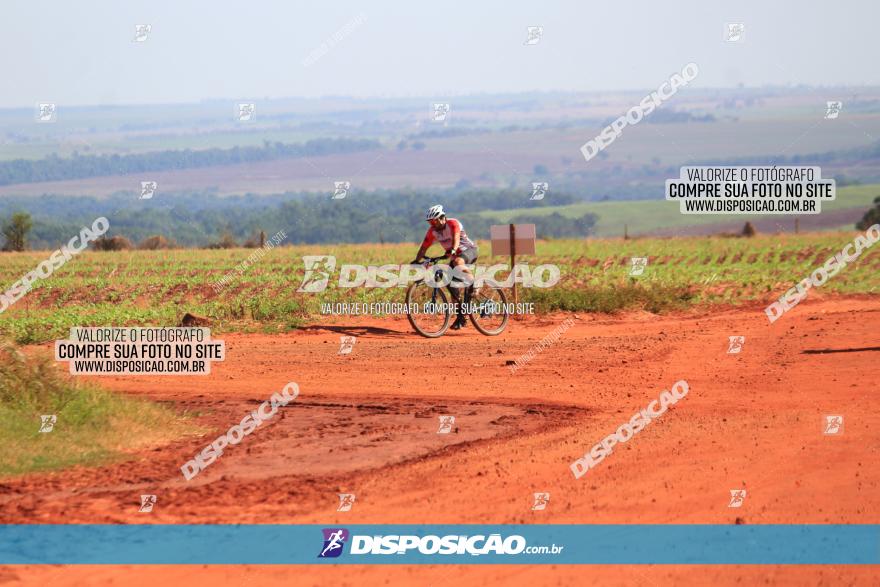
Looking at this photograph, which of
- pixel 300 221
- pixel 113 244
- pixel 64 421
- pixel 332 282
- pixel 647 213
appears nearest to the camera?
pixel 64 421

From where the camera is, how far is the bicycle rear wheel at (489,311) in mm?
18750

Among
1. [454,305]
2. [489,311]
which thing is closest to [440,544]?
[454,305]

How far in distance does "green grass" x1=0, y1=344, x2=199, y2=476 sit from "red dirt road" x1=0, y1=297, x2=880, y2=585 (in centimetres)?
36

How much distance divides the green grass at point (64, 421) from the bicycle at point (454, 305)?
648cm

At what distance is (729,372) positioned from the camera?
580 inches

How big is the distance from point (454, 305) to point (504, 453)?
811 centimetres

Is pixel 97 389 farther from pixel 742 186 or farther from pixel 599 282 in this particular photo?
pixel 742 186

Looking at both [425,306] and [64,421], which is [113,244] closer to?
[425,306]

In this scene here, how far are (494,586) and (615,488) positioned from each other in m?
2.07

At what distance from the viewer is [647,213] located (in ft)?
446

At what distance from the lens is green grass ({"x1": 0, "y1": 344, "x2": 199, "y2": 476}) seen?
1060cm

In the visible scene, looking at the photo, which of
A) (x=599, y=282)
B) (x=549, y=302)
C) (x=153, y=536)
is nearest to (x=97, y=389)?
(x=153, y=536)

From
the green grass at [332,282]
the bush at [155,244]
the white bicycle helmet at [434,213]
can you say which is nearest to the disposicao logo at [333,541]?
the white bicycle helmet at [434,213]

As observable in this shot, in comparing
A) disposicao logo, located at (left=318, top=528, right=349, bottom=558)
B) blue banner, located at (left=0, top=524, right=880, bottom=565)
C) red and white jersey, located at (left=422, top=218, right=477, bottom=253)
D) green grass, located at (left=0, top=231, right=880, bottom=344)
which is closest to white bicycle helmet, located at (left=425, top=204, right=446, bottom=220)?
red and white jersey, located at (left=422, top=218, right=477, bottom=253)
